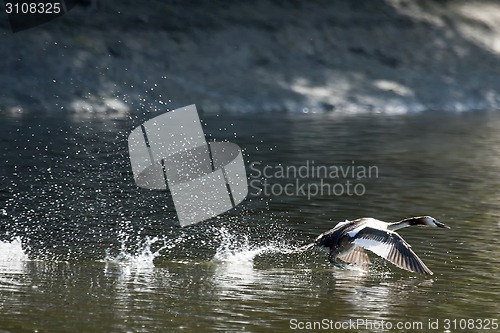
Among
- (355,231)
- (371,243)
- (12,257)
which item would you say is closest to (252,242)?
(355,231)

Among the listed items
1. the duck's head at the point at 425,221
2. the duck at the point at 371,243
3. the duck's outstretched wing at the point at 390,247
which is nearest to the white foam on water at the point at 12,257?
the duck at the point at 371,243

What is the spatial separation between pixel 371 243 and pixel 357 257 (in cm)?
92

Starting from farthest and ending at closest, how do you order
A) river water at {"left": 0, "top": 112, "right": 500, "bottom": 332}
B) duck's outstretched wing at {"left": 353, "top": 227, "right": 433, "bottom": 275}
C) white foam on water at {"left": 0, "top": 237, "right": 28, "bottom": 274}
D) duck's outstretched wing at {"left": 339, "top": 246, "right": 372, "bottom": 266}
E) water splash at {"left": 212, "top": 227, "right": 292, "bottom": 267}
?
1. water splash at {"left": 212, "top": 227, "right": 292, "bottom": 267}
2. duck's outstretched wing at {"left": 339, "top": 246, "right": 372, "bottom": 266}
3. white foam on water at {"left": 0, "top": 237, "right": 28, "bottom": 274}
4. duck's outstretched wing at {"left": 353, "top": 227, "right": 433, "bottom": 275}
5. river water at {"left": 0, "top": 112, "right": 500, "bottom": 332}

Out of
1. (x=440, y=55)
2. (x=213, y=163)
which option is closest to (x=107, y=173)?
(x=213, y=163)

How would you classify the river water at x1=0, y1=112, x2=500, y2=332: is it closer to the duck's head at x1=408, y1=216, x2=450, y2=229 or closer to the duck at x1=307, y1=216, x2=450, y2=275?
the duck at x1=307, y1=216, x2=450, y2=275

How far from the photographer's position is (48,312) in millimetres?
7969

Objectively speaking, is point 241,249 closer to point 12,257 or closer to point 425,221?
point 425,221

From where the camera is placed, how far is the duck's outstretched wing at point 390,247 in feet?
30.1

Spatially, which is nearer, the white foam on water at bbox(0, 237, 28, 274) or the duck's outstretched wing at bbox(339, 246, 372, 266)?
the white foam on water at bbox(0, 237, 28, 274)

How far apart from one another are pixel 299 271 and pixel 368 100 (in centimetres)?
1977

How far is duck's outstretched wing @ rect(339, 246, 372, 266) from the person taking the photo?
33.6 ft

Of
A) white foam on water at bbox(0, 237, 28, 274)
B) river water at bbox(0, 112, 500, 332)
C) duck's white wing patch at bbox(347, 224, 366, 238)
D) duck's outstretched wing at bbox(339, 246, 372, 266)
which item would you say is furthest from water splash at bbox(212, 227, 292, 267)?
white foam on water at bbox(0, 237, 28, 274)

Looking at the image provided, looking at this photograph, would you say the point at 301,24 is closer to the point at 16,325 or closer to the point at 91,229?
the point at 91,229

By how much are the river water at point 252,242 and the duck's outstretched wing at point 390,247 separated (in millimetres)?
297
